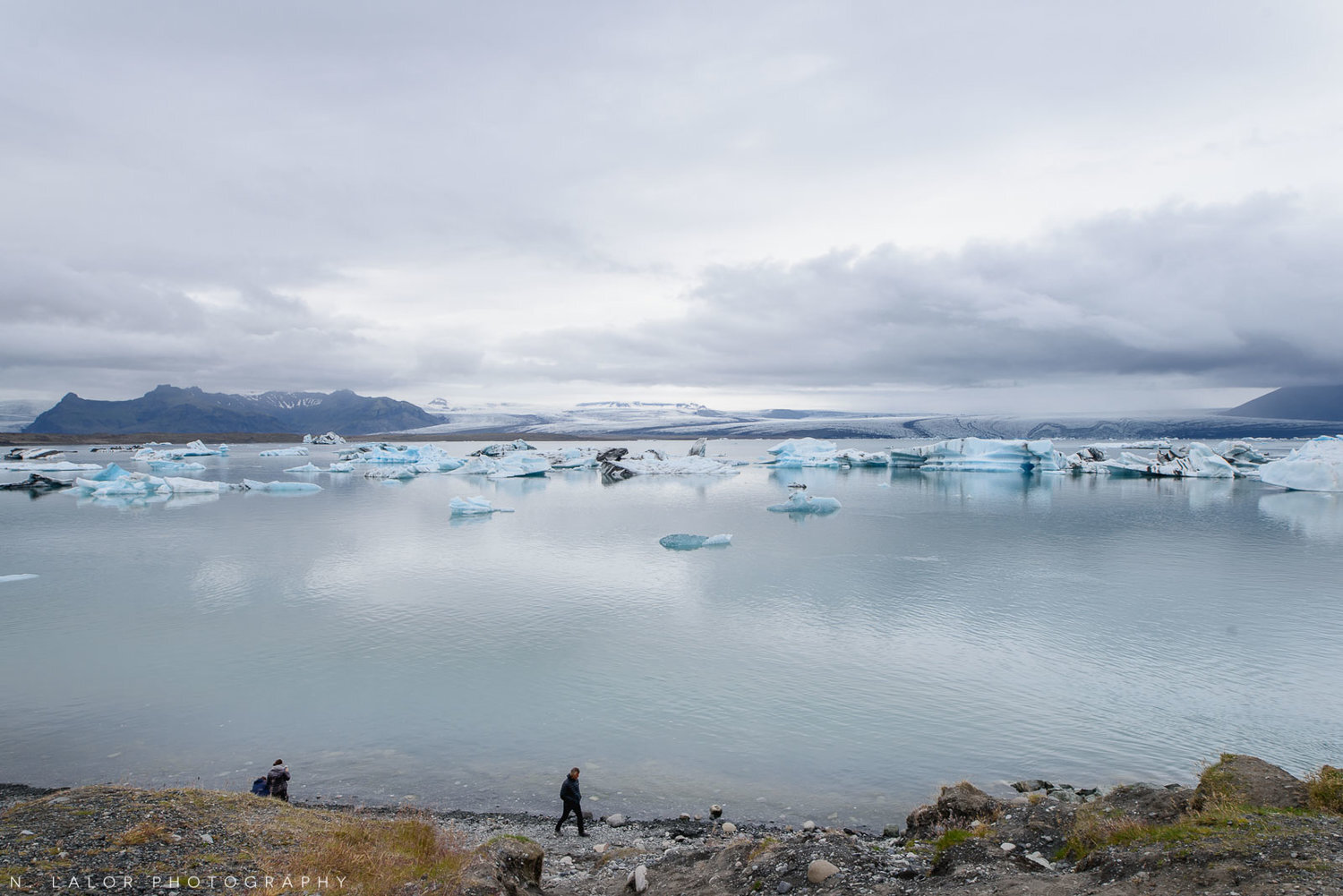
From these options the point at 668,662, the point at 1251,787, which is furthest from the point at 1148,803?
the point at 668,662

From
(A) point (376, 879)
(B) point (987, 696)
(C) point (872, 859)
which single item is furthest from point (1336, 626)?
(A) point (376, 879)

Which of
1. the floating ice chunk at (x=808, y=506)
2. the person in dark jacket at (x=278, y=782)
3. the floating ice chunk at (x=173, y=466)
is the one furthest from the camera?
the floating ice chunk at (x=173, y=466)

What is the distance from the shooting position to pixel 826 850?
4805 millimetres

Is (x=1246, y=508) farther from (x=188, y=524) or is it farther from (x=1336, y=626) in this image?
(x=188, y=524)

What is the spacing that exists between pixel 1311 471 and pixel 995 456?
1451 centimetres

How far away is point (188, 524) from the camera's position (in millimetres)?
24547

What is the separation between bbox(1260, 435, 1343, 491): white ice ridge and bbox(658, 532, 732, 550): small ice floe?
3101cm

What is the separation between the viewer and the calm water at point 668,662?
25.1 ft

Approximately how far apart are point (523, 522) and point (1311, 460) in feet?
119

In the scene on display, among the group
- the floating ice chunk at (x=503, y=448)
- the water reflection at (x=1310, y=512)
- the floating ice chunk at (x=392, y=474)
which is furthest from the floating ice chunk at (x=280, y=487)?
the water reflection at (x=1310, y=512)

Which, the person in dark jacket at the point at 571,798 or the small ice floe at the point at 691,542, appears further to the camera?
the small ice floe at the point at 691,542

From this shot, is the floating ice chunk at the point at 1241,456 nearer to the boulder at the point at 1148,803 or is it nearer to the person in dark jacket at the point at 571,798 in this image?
the boulder at the point at 1148,803

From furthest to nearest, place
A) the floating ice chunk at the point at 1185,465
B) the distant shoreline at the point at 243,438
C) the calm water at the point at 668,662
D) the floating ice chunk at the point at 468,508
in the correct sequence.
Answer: the distant shoreline at the point at 243,438 < the floating ice chunk at the point at 1185,465 < the floating ice chunk at the point at 468,508 < the calm water at the point at 668,662

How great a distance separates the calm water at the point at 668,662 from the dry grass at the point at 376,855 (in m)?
1.80
